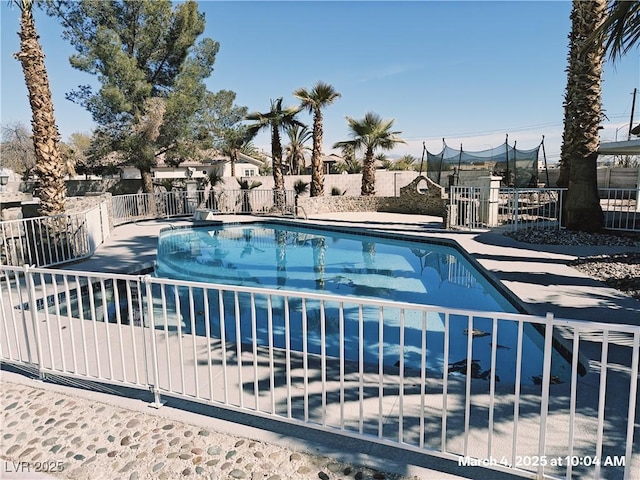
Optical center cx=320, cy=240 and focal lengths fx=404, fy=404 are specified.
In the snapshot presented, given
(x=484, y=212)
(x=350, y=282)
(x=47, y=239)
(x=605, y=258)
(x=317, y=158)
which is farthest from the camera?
(x=317, y=158)

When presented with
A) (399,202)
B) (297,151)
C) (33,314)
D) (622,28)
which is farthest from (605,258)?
(297,151)

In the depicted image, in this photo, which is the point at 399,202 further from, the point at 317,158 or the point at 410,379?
the point at 410,379

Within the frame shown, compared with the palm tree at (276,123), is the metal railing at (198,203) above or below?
below

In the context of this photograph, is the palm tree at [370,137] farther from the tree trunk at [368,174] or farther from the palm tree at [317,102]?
the palm tree at [317,102]

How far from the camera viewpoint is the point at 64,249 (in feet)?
27.3

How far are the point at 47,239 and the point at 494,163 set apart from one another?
17.2 meters

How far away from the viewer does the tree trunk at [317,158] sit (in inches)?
691

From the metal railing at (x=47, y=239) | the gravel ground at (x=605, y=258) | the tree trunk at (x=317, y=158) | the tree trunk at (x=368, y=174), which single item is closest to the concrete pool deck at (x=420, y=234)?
the gravel ground at (x=605, y=258)

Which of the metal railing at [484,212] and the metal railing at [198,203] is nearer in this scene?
the metal railing at [484,212]

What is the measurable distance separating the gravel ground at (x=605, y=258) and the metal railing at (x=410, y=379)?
79.1 inches

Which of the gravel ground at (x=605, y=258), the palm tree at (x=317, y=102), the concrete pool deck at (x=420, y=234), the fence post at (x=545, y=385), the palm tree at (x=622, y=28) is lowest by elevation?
the concrete pool deck at (x=420, y=234)

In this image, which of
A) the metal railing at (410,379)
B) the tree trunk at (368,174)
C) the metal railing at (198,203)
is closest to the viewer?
the metal railing at (410,379)

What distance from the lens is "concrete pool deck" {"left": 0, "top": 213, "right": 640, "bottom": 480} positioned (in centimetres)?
230

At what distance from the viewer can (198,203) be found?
59.3 ft
